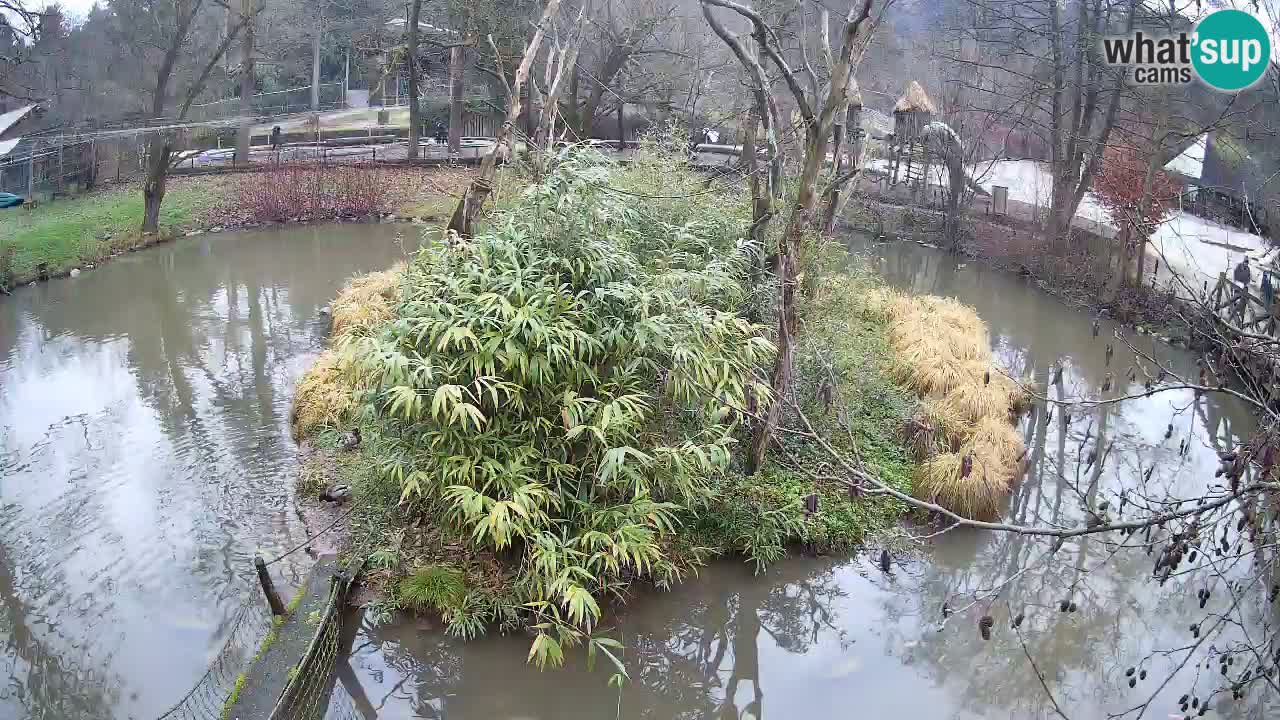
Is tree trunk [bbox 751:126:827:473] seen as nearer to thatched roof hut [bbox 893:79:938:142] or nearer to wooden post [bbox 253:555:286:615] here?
wooden post [bbox 253:555:286:615]

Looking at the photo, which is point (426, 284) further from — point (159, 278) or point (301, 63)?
point (301, 63)

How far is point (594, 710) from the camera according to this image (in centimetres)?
509

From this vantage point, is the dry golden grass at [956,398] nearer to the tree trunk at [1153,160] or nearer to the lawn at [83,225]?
the tree trunk at [1153,160]

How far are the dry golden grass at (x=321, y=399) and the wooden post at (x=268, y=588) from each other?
2.31 m

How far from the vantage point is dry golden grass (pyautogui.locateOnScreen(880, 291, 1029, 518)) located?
6867 millimetres

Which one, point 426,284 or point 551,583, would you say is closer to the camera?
point 551,583

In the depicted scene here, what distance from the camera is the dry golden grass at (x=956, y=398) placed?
6.87m

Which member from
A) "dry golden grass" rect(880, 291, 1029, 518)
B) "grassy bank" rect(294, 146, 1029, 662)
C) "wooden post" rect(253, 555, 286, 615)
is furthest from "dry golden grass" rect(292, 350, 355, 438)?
"dry golden grass" rect(880, 291, 1029, 518)

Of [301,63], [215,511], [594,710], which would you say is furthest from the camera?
[301,63]

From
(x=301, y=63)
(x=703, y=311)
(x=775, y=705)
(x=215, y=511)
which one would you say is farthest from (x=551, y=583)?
(x=301, y=63)

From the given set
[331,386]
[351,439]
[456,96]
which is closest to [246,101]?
[456,96]

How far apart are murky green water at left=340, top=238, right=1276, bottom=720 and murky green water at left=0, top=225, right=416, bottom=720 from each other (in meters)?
1.20

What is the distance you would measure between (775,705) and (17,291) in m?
10.7

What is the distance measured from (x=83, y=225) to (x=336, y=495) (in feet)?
31.0
